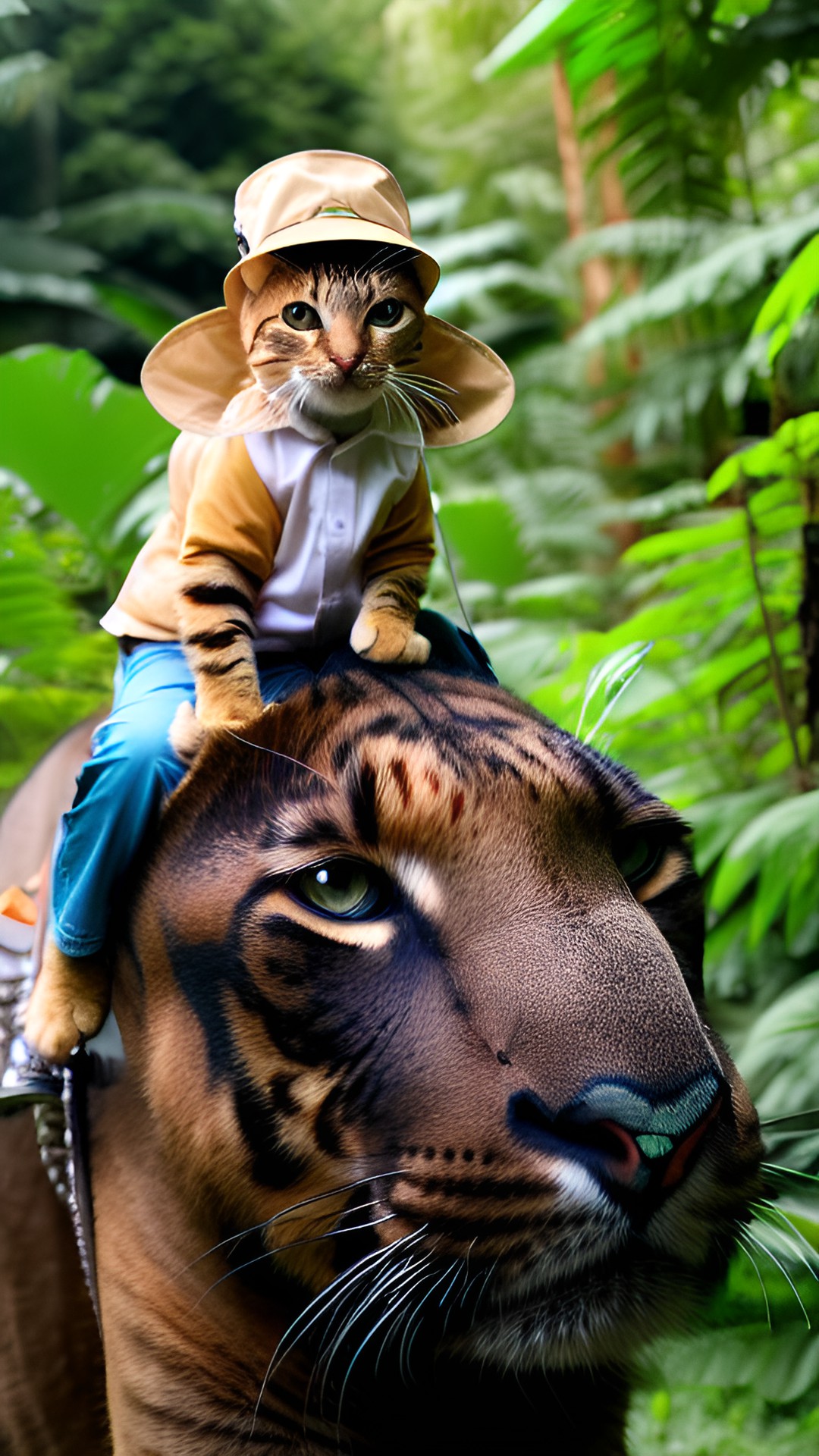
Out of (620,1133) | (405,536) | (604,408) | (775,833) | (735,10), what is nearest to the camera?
(620,1133)

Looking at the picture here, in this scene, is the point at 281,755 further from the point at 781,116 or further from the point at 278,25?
the point at 278,25

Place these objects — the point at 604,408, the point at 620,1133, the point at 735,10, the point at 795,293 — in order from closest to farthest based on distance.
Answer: the point at 620,1133, the point at 795,293, the point at 735,10, the point at 604,408

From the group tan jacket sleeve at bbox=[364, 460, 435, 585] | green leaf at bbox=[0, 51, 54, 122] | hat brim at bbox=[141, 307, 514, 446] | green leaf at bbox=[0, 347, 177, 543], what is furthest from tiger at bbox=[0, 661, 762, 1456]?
green leaf at bbox=[0, 51, 54, 122]

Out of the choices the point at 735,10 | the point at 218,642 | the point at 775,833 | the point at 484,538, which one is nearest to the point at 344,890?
the point at 218,642

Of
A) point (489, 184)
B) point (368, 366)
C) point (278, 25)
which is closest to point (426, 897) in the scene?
point (368, 366)

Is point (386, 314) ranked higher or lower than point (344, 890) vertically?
higher

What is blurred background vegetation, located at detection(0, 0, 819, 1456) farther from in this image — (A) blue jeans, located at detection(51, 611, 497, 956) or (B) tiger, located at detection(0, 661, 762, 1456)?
(A) blue jeans, located at detection(51, 611, 497, 956)

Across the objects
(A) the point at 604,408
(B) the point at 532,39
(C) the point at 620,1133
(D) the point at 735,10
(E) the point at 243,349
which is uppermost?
(A) the point at 604,408

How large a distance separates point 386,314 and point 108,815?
0.59 m

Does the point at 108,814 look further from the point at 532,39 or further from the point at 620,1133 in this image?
the point at 532,39

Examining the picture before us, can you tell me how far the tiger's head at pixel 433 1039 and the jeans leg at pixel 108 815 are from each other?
0.04 metres

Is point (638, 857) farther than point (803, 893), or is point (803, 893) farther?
point (803, 893)

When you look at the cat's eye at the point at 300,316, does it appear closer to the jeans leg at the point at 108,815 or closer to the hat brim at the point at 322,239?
the hat brim at the point at 322,239

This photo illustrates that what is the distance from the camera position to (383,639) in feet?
4.39
